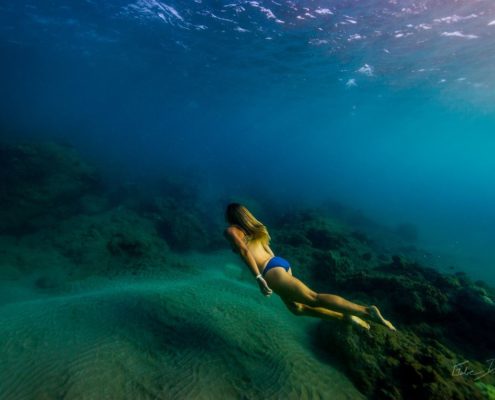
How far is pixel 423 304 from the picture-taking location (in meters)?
6.45

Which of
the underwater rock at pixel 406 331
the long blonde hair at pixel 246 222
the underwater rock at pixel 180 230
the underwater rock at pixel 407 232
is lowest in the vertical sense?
the underwater rock at pixel 180 230

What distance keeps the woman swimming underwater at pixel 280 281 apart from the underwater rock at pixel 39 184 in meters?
12.1

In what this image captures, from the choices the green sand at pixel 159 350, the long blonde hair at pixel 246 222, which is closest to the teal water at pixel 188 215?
the green sand at pixel 159 350

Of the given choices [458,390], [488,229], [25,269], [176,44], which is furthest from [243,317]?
[488,229]

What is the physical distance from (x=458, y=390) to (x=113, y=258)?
30.3 feet

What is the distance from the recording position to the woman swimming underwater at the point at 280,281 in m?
4.12

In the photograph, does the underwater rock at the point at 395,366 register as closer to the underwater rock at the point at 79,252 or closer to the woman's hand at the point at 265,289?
the woman's hand at the point at 265,289

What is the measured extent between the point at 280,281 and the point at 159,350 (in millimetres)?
2243

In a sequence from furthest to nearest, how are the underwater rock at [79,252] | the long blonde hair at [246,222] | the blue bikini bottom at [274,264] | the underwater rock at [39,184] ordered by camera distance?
the underwater rock at [39,184]
the underwater rock at [79,252]
the long blonde hair at [246,222]
the blue bikini bottom at [274,264]

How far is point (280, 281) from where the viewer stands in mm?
4301

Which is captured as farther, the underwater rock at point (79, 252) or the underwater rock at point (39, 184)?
the underwater rock at point (39, 184)

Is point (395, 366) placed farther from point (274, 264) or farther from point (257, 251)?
point (257, 251)

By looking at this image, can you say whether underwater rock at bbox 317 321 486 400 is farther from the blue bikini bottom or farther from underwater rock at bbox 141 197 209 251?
underwater rock at bbox 141 197 209 251

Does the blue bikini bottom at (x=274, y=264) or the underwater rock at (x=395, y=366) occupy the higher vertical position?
the blue bikini bottom at (x=274, y=264)
